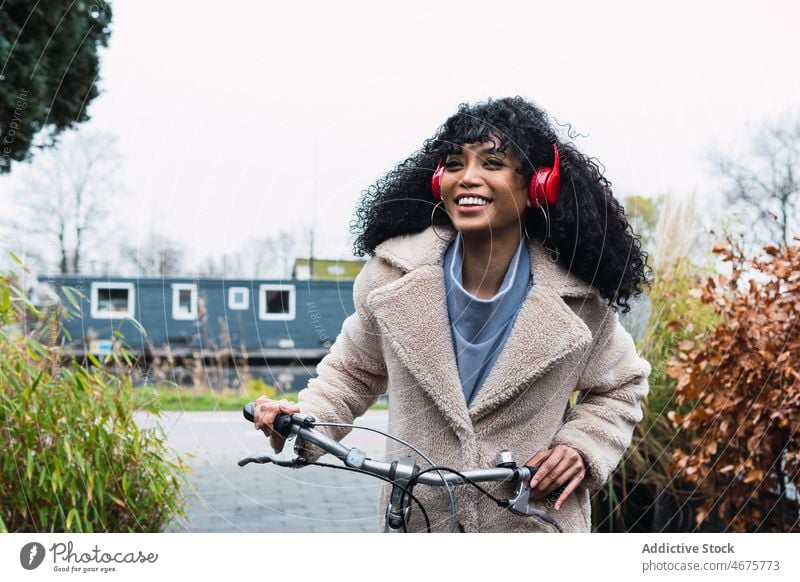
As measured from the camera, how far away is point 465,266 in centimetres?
145

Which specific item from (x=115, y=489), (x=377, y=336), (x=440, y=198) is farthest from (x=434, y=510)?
(x=115, y=489)

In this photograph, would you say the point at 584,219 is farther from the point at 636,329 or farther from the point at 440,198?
the point at 636,329

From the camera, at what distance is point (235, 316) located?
6.27 feet

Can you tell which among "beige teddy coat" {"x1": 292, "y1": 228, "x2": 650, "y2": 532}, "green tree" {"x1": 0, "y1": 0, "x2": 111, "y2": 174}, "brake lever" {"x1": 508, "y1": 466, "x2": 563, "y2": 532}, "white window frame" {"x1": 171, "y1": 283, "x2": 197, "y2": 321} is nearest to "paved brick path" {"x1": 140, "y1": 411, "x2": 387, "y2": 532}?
"white window frame" {"x1": 171, "y1": 283, "x2": 197, "y2": 321}

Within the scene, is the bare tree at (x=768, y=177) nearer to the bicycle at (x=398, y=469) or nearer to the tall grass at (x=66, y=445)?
the bicycle at (x=398, y=469)

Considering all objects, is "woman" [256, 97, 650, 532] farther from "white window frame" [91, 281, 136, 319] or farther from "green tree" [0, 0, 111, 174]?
"green tree" [0, 0, 111, 174]

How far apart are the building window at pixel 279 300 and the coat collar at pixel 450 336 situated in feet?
1.30

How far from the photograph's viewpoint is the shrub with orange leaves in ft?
6.74

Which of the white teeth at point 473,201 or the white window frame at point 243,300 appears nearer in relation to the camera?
the white teeth at point 473,201

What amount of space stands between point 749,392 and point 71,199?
1.61 meters

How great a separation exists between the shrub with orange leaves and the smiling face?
2.91ft

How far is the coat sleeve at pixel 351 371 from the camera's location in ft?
4.75

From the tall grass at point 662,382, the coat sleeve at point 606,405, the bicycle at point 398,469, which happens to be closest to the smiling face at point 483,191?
the coat sleeve at point 606,405

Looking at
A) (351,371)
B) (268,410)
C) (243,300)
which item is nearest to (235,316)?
(243,300)
